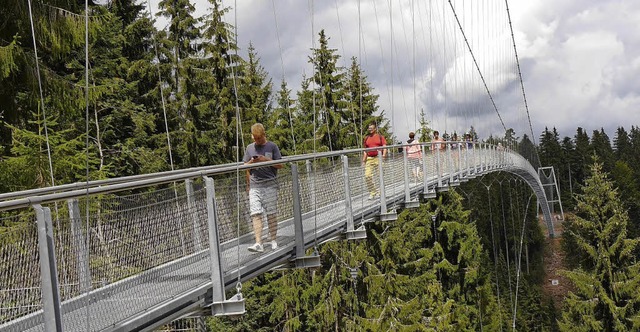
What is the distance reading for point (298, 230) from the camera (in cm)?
712

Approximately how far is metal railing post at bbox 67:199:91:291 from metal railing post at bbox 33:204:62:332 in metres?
0.28

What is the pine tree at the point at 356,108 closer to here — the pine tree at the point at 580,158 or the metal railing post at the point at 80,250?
the metal railing post at the point at 80,250

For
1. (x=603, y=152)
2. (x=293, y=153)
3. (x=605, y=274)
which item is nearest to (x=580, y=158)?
(x=603, y=152)

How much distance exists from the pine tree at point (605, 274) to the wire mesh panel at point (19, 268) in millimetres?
29820

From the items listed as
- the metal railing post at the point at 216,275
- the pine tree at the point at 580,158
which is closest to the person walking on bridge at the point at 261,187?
the metal railing post at the point at 216,275

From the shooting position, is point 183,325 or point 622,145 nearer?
point 183,325

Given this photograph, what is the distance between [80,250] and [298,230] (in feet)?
10.4

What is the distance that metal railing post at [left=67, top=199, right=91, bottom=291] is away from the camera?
4.13 metres

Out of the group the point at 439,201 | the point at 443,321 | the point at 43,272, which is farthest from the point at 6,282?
the point at 439,201

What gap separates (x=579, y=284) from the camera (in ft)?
106

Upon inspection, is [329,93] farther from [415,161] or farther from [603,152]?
[603,152]

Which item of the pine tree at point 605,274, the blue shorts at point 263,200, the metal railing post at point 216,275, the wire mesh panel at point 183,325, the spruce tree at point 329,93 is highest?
the spruce tree at point 329,93

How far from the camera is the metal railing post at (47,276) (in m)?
3.79

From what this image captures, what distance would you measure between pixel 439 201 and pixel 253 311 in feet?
28.1
